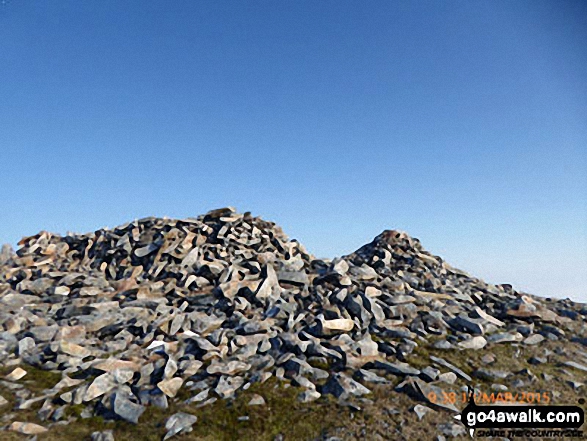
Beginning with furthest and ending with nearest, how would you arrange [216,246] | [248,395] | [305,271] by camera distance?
[216,246] < [305,271] < [248,395]

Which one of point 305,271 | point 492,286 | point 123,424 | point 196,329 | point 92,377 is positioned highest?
point 492,286

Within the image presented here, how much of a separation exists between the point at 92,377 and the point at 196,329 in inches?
145

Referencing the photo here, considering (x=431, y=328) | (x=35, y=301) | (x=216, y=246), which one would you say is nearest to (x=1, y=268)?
(x=35, y=301)

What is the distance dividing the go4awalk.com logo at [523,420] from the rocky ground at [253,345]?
419mm

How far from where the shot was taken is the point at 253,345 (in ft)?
40.0

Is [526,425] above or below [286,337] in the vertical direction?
below

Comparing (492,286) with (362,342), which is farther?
(492,286)

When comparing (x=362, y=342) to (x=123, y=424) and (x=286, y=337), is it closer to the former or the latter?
(x=286, y=337)

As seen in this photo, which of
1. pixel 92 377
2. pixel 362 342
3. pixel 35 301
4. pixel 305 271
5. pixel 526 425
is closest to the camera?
pixel 526 425

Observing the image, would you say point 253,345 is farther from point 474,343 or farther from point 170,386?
point 474,343

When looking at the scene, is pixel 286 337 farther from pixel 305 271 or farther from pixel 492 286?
pixel 492 286

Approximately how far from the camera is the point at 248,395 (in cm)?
970

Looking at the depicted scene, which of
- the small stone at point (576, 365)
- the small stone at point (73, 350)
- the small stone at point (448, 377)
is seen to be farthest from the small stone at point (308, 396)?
the small stone at point (576, 365)
